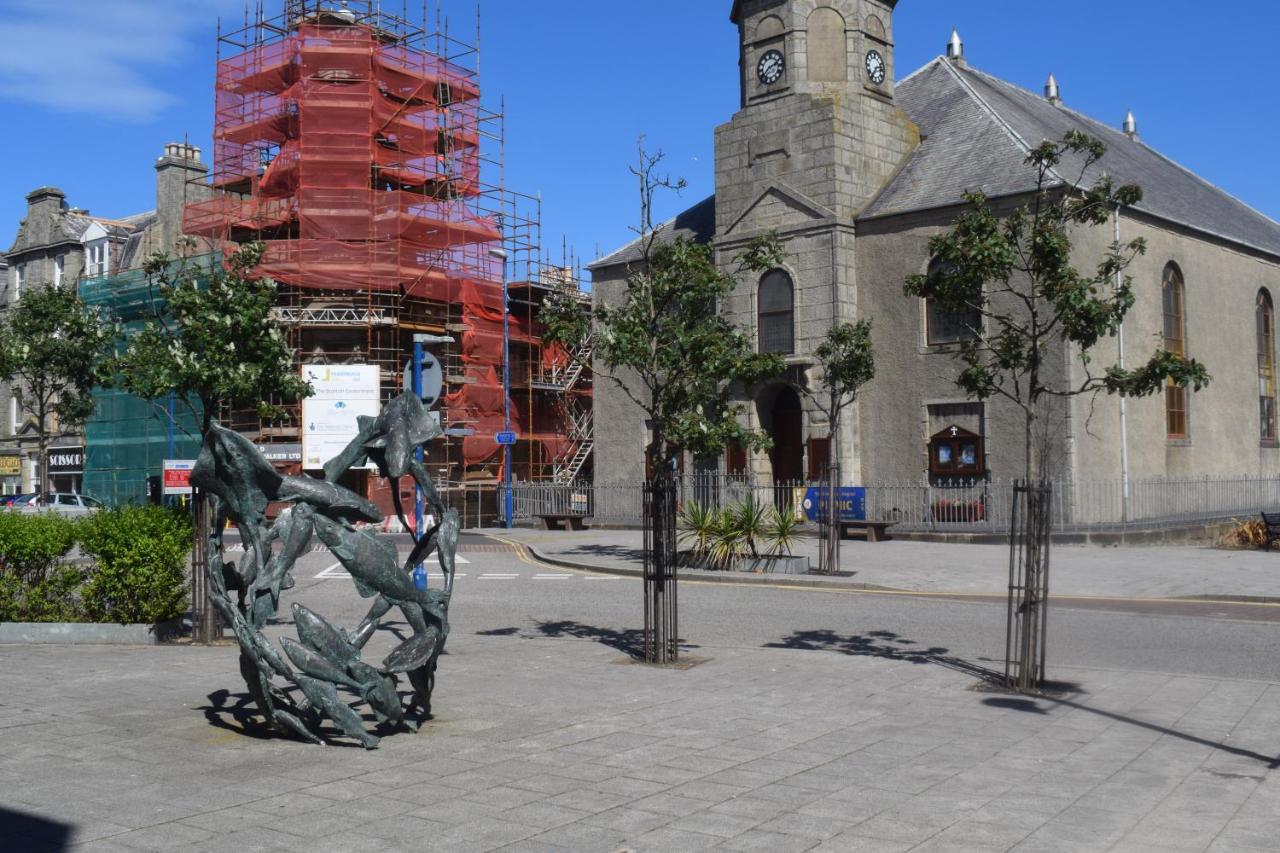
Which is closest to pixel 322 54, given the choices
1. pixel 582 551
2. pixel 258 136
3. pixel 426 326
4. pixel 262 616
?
pixel 258 136

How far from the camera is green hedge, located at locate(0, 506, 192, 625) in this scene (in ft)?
41.7

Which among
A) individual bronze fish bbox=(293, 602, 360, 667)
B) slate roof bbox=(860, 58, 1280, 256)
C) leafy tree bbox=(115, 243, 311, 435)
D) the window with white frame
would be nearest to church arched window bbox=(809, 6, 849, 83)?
slate roof bbox=(860, 58, 1280, 256)

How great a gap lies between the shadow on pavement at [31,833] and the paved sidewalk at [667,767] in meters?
0.02

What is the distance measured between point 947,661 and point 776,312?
21.7 metres

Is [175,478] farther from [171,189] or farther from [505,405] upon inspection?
[171,189]

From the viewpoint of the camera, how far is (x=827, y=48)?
32469 millimetres

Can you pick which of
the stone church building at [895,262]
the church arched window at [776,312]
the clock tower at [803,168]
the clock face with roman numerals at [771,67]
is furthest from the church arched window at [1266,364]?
the clock face with roman numerals at [771,67]

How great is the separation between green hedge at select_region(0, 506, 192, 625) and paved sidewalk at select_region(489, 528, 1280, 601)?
31.8 feet

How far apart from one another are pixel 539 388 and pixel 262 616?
3472cm

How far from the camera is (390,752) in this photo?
25.1 ft

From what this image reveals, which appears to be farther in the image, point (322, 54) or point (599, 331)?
point (322, 54)

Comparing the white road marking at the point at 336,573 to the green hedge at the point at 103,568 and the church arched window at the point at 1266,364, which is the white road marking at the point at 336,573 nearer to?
the green hedge at the point at 103,568

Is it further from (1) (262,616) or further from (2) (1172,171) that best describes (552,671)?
(2) (1172,171)

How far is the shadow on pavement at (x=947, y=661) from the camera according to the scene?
8.15 metres
